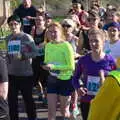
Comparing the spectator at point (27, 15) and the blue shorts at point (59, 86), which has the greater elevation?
the spectator at point (27, 15)

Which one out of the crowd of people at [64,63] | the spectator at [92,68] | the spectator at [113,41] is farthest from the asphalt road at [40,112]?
the spectator at [92,68]

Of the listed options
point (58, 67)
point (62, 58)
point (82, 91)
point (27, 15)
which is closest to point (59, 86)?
point (58, 67)

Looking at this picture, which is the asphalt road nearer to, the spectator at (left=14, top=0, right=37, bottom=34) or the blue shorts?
the blue shorts

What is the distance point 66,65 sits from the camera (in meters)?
6.15

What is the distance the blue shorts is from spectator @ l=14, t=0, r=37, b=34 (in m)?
3.73

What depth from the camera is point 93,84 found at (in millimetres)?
5160

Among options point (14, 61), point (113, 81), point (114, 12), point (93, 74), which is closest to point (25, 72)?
point (14, 61)

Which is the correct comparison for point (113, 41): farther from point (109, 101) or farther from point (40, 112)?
point (109, 101)

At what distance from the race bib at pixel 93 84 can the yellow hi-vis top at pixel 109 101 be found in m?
2.94

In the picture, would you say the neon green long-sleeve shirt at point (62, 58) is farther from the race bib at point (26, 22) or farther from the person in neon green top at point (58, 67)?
the race bib at point (26, 22)

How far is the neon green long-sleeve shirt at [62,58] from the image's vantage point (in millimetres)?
6090

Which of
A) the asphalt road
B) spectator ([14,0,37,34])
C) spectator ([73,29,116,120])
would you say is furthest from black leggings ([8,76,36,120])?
spectator ([14,0,37,34])

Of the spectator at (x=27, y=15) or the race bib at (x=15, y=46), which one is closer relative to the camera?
the race bib at (x=15, y=46)

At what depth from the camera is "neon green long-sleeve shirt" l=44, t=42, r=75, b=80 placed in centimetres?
609
